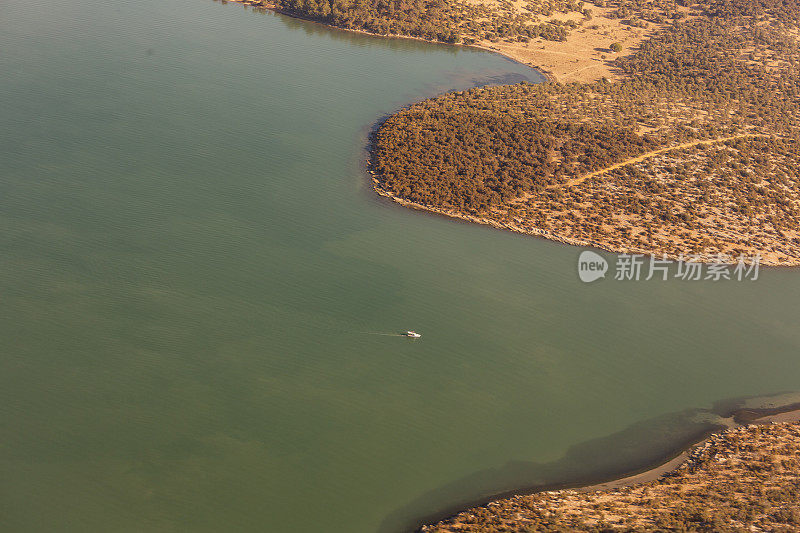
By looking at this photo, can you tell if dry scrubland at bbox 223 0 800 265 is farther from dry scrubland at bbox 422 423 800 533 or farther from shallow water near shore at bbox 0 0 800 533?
dry scrubland at bbox 422 423 800 533

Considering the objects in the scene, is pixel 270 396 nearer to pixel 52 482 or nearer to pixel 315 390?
pixel 315 390

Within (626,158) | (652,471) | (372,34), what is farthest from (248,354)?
(372,34)

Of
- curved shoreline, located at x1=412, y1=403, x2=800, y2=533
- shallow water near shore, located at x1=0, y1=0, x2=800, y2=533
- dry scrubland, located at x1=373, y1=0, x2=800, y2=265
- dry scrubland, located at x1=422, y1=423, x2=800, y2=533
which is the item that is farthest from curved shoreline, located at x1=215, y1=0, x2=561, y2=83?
dry scrubland, located at x1=422, y1=423, x2=800, y2=533

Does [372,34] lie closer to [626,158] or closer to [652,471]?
[626,158]

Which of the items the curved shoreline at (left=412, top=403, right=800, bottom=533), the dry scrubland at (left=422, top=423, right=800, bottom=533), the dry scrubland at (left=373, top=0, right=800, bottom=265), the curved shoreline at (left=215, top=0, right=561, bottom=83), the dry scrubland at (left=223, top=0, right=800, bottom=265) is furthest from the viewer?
the curved shoreline at (left=215, top=0, right=561, bottom=83)

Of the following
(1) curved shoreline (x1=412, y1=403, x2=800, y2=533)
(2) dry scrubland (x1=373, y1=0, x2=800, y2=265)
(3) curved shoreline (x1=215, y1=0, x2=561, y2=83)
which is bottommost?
(1) curved shoreline (x1=412, y1=403, x2=800, y2=533)

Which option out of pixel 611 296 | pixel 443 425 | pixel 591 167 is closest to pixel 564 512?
pixel 443 425
